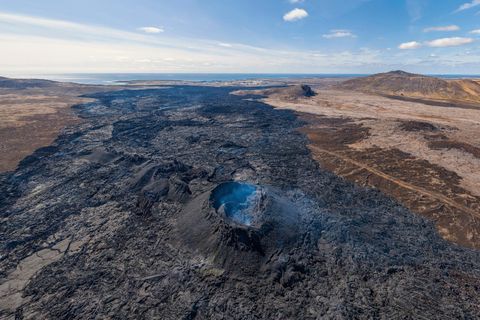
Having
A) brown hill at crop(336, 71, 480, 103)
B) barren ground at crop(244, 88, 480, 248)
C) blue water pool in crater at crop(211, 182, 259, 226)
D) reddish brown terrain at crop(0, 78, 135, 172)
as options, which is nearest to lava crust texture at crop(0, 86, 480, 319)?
blue water pool in crater at crop(211, 182, 259, 226)

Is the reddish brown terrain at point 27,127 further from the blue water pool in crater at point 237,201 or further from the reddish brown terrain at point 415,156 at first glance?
the reddish brown terrain at point 415,156

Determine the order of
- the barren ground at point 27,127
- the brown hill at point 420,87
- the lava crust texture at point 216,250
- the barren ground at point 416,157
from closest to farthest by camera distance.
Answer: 1. the lava crust texture at point 216,250
2. the barren ground at point 416,157
3. the barren ground at point 27,127
4. the brown hill at point 420,87

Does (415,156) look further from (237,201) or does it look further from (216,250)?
(216,250)

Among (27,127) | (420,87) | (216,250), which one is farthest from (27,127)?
(420,87)

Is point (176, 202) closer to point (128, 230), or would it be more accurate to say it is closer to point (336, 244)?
point (128, 230)

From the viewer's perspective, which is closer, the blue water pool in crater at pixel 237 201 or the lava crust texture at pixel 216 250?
the lava crust texture at pixel 216 250

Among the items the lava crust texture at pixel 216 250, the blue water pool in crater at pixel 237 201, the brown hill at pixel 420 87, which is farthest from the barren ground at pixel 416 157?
the brown hill at pixel 420 87

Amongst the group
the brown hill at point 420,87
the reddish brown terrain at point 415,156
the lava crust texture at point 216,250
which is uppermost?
the brown hill at point 420,87
